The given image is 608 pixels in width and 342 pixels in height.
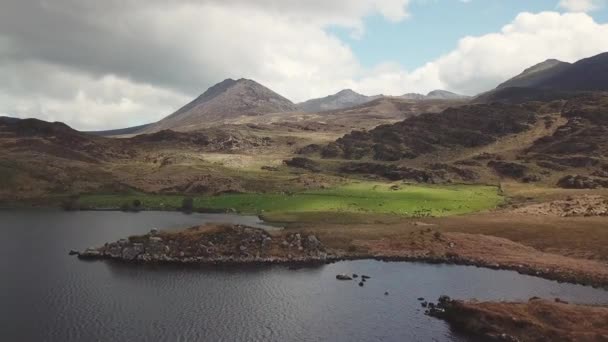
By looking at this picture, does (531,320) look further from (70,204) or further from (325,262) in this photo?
(70,204)

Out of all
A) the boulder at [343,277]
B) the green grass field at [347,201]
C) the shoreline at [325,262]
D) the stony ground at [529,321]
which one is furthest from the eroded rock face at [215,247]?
the green grass field at [347,201]

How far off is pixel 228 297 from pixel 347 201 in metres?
80.9

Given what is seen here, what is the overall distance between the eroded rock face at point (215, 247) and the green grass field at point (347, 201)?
42794mm

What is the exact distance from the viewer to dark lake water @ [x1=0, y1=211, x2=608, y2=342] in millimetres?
53000

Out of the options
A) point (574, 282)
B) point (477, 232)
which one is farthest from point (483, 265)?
point (477, 232)

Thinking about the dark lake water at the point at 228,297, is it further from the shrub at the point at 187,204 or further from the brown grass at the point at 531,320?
the shrub at the point at 187,204

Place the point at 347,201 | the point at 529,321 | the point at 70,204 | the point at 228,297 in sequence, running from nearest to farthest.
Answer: the point at 529,321
the point at 228,297
the point at 347,201
the point at 70,204

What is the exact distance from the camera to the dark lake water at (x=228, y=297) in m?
53.0

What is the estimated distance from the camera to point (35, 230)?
111 metres

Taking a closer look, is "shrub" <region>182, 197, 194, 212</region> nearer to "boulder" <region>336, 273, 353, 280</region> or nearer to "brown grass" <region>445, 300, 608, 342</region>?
"boulder" <region>336, 273, 353, 280</region>

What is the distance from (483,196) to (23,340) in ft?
439

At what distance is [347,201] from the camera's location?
143 meters

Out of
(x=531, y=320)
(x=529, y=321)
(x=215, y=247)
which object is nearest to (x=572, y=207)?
(x=531, y=320)

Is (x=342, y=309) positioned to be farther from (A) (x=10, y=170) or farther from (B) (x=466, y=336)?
(A) (x=10, y=170)
